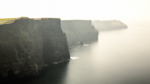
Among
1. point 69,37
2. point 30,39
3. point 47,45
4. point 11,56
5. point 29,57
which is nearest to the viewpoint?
point 11,56

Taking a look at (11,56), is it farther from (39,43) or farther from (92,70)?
(92,70)

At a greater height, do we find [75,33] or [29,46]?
[29,46]

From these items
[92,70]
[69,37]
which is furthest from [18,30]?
[69,37]

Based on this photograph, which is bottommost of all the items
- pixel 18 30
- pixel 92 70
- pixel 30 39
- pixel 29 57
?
pixel 92 70

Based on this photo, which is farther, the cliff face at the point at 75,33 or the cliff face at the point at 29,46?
the cliff face at the point at 75,33

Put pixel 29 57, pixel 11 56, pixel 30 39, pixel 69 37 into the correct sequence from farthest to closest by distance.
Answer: pixel 69 37 → pixel 30 39 → pixel 29 57 → pixel 11 56

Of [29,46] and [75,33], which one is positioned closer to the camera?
[29,46]

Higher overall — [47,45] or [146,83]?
[47,45]

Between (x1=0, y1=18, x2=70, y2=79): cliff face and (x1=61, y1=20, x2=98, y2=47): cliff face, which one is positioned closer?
(x1=0, y1=18, x2=70, y2=79): cliff face
